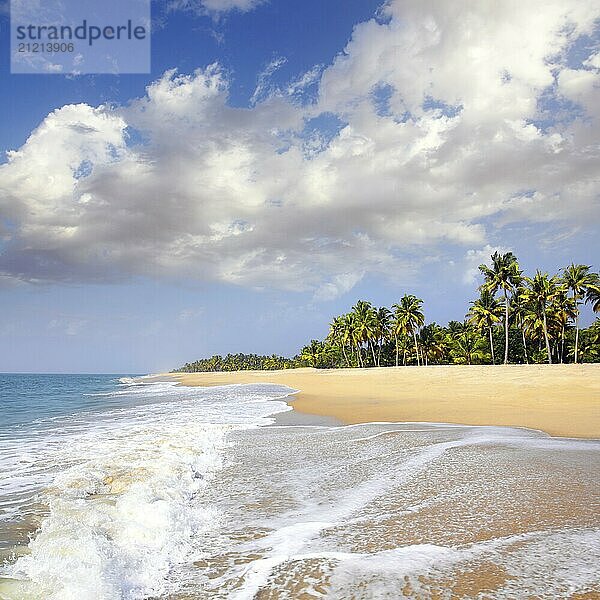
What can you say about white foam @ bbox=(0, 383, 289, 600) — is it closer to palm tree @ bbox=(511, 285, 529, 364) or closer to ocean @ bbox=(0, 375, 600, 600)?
ocean @ bbox=(0, 375, 600, 600)

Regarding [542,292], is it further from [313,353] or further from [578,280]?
[313,353]

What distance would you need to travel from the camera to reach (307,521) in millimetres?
6023

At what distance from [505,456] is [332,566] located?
6.43m

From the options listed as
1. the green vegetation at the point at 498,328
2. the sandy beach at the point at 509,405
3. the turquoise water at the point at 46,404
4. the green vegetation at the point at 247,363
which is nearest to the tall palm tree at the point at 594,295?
the green vegetation at the point at 498,328

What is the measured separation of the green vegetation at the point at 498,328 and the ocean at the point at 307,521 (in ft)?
166

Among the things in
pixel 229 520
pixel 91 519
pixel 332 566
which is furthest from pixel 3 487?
pixel 332 566

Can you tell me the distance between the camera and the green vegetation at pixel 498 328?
57438mm

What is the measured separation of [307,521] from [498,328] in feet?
245

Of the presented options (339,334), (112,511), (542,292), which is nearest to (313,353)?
(339,334)

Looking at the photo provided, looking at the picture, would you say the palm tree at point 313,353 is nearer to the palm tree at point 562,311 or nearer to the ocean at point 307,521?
the palm tree at point 562,311

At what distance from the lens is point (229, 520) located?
6199 millimetres

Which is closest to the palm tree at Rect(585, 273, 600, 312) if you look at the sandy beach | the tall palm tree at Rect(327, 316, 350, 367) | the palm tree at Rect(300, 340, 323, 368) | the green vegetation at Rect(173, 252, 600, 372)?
the green vegetation at Rect(173, 252, 600, 372)

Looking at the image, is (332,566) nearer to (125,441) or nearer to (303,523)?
(303,523)

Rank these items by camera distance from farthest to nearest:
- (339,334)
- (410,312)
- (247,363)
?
(247,363), (339,334), (410,312)
